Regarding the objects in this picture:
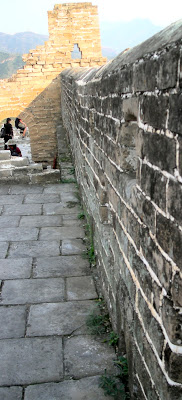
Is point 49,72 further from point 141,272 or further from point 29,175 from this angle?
point 141,272

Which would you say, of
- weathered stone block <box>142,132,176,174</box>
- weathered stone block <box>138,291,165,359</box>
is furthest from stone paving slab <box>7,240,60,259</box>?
weathered stone block <box>142,132,176,174</box>

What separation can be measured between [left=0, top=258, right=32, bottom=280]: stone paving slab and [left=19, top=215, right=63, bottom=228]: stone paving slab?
1.19m

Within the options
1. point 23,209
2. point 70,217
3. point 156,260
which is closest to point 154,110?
point 156,260

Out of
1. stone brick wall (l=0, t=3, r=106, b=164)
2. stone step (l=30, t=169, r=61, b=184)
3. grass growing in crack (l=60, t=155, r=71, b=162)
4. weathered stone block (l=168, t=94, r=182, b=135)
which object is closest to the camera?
weathered stone block (l=168, t=94, r=182, b=135)

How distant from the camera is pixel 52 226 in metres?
5.47

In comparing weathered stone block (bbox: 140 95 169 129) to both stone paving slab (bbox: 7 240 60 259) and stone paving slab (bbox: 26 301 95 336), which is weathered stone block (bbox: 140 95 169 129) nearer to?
stone paving slab (bbox: 26 301 95 336)

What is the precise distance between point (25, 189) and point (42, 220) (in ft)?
5.79

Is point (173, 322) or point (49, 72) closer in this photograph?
point (173, 322)

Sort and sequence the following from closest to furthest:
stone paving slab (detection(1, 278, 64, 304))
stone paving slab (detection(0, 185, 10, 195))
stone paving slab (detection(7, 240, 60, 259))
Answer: stone paving slab (detection(1, 278, 64, 304)) → stone paving slab (detection(7, 240, 60, 259)) → stone paving slab (detection(0, 185, 10, 195))

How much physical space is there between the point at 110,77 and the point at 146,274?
133 cm

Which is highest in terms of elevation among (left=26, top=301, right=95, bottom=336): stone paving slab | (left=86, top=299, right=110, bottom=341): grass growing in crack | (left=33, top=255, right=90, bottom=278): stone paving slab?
(left=33, top=255, right=90, bottom=278): stone paving slab

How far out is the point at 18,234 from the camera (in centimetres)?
519

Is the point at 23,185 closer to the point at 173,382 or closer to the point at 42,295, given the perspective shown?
the point at 42,295

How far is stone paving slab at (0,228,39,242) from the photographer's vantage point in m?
5.05
